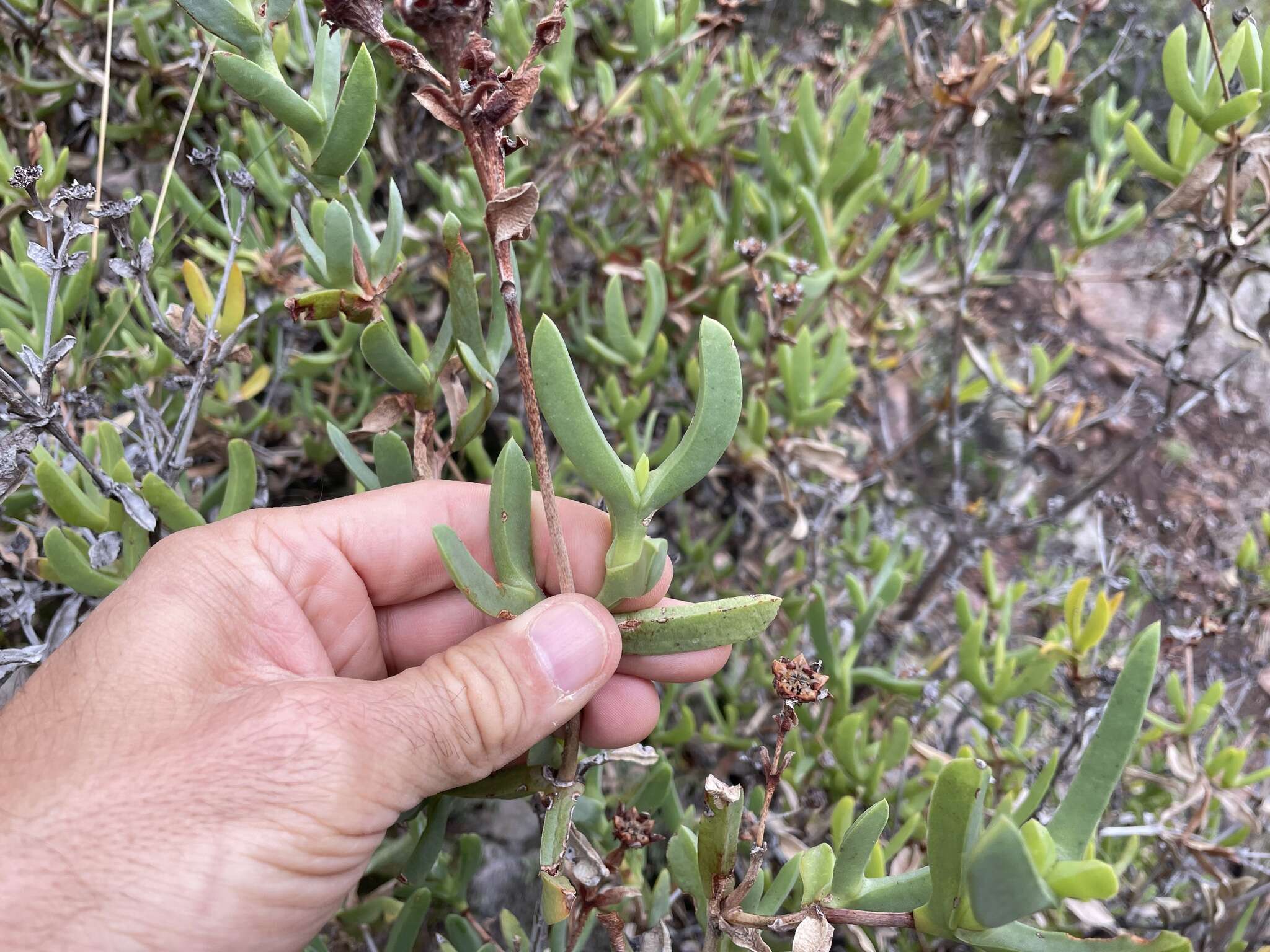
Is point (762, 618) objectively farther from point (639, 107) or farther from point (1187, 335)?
point (639, 107)

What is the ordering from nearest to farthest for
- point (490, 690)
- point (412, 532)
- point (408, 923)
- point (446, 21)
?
point (446, 21), point (490, 690), point (408, 923), point (412, 532)

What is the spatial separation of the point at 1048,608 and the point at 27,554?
2.58 meters

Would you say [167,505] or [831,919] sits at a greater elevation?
[167,505]

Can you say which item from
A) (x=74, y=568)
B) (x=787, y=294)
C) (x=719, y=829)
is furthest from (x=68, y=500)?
(x=787, y=294)

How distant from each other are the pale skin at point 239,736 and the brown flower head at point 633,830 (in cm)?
16

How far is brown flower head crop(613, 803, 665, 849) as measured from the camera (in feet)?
3.70

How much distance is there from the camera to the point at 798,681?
1073mm

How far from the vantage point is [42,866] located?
2.95 ft

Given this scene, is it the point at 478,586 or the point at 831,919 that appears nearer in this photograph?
the point at 831,919

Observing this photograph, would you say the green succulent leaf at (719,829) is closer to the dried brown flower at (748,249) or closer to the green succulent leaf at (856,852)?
the green succulent leaf at (856,852)

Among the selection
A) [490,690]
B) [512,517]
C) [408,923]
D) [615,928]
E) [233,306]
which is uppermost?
[233,306]

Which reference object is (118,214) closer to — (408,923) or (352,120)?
(352,120)

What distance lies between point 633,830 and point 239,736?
0.53 meters

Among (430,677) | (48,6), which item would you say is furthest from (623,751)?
(48,6)
